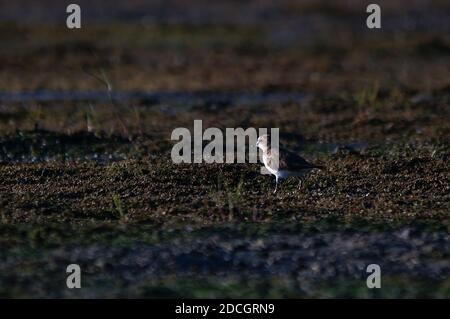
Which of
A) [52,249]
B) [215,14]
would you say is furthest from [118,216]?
[215,14]

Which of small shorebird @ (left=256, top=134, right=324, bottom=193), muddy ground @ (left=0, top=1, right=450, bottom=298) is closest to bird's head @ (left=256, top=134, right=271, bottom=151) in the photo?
small shorebird @ (left=256, top=134, right=324, bottom=193)

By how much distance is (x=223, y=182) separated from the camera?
13.4 metres

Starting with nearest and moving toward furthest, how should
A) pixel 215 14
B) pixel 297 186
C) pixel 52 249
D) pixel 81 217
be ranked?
1. pixel 52 249
2. pixel 81 217
3. pixel 297 186
4. pixel 215 14

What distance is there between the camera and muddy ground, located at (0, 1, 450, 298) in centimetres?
1029

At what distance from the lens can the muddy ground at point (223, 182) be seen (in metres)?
10.3

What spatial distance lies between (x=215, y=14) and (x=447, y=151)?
2700cm

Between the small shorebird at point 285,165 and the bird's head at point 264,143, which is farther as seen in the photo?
the bird's head at point 264,143

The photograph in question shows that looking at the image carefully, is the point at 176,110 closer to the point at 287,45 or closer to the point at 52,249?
the point at 52,249

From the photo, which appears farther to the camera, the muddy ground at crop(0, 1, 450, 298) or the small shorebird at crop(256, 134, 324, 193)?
the small shorebird at crop(256, 134, 324, 193)

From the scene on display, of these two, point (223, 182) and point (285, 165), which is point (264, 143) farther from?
point (285, 165)

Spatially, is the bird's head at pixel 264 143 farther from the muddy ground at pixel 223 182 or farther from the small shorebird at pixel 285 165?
the muddy ground at pixel 223 182

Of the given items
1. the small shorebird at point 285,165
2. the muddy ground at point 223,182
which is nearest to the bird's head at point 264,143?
the small shorebird at point 285,165

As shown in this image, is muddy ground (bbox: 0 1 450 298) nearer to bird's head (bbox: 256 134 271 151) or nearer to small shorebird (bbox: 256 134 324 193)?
small shorebird (bbox: 256 134 324 193)

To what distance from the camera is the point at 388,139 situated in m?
16.8
